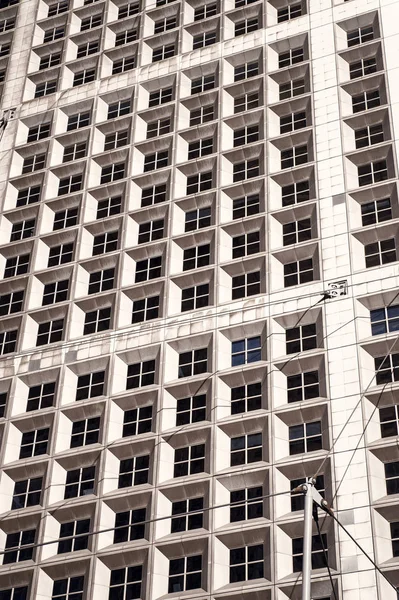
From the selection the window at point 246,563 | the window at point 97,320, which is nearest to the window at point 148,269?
the window at point 97,320

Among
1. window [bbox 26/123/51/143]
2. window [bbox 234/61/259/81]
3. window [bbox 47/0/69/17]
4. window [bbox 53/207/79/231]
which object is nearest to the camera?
window [bbox 53/207/79/231]

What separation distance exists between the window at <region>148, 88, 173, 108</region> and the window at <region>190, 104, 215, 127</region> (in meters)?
2.33

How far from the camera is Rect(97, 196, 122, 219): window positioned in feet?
210

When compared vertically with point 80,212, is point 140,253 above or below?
below

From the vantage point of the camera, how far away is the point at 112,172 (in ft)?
217

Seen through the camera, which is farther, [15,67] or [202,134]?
[15,67]

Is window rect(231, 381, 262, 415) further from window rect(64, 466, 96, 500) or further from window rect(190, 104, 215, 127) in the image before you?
window rect(190, 104, 215, 127)

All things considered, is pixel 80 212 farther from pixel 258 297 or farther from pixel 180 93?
pixel 258 297

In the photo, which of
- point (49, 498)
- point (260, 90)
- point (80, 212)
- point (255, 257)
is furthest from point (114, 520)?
point (260, 90)

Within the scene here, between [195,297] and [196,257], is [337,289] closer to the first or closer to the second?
[195,297]

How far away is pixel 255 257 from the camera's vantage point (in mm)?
56969

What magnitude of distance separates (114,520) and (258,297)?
12.8m

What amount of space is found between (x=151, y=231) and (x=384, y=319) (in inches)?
604

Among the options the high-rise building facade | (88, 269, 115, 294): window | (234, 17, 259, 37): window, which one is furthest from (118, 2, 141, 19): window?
(88, 269, 115, 294): window
